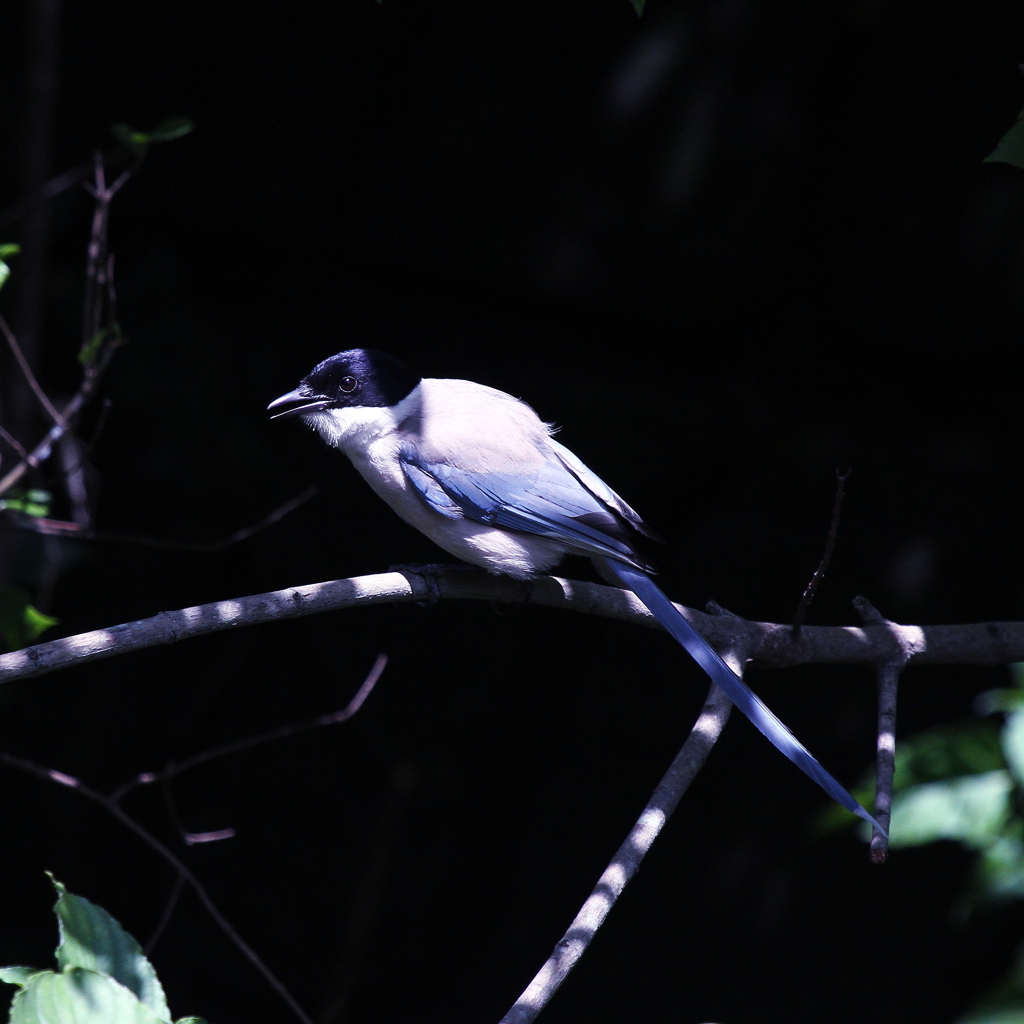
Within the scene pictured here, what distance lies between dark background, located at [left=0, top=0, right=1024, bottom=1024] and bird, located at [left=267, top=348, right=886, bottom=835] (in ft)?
2.49

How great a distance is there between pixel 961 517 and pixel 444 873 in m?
2.10

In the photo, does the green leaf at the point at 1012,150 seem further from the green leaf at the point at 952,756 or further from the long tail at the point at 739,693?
the green leaf at the point at 952,756

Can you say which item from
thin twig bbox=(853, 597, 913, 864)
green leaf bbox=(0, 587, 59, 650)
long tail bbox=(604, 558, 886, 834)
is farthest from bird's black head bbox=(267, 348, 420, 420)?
thin twig bbox=(853, 597, 913, 864)

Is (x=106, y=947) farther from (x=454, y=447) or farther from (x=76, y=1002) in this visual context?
(x=454, y=447)

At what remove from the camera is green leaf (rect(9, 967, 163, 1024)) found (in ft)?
3.63

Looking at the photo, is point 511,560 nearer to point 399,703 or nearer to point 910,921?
point 399,703

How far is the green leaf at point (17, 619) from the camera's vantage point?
1.96m

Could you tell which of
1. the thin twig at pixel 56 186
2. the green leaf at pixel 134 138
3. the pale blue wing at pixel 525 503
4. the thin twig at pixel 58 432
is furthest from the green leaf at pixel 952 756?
the thin twig at pixel 56 186

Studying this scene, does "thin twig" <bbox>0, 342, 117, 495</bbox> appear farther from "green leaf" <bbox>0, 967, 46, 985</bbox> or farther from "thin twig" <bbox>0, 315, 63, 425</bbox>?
"green leaf" <bbox>0, 967, 46, 985</bbox>

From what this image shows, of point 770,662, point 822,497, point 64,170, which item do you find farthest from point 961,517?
point 64,170

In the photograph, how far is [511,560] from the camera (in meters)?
2.20

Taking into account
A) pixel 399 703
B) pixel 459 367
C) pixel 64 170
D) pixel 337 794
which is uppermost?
pixel 64 170

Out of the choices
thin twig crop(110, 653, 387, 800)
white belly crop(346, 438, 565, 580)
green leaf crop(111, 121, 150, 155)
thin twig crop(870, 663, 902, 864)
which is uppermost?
green leaf crop(111, 121, 150, 155)

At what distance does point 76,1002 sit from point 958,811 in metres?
1.59
